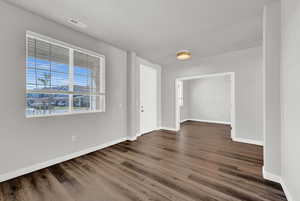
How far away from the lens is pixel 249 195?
62.7 inches

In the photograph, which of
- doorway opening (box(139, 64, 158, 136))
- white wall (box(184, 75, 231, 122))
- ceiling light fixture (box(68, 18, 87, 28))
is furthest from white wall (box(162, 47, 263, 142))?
ceiling light fixture (box(68, 18, 87, 28))

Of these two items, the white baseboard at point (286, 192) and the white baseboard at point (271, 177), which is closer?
the white baseboard at point (286, 192)

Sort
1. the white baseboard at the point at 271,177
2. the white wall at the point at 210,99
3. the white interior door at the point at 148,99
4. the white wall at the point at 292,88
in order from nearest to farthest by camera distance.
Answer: the white wall at the point at 292,88
the white baseboard at the point at 271,177
the white interior door at the point at 148,99
the white wall at the point at 210,99

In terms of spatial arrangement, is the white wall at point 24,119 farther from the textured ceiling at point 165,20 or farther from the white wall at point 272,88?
the white wall at point 272,88

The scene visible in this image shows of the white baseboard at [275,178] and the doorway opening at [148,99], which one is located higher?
the doorway opening at [148,99]

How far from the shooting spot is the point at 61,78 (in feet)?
8.30

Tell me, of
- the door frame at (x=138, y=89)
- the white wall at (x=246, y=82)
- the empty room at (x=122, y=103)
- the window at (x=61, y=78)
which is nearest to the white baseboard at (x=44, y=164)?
the empty room at (x=122, y=103)

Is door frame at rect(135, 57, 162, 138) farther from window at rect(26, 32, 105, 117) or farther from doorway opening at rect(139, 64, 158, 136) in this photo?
window at rect(26, 32, 105, 117)

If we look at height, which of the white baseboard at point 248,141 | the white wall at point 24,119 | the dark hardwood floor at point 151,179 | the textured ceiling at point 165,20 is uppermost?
the textured ceiling at point 165,20

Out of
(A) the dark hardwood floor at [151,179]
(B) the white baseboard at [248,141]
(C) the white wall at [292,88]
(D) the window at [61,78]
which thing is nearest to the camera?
(C) the white wall at [292,88]

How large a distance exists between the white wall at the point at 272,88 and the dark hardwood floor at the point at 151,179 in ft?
1.25

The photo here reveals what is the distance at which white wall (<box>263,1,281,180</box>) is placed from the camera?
6.12 ft

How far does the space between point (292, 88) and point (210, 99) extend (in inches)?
230

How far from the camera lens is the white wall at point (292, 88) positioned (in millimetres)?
1288
